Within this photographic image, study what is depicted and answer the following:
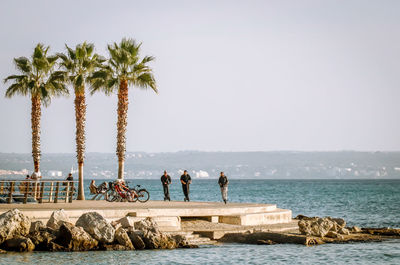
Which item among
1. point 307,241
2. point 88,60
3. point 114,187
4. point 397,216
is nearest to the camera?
point 307,241

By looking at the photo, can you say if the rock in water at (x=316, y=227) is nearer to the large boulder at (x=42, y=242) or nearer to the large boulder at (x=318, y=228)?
the large boulder at (x=318, y=228)

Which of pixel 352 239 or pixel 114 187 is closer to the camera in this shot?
pixel 352 239

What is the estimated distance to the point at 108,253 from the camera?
21938 mm

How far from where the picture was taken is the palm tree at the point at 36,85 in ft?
122

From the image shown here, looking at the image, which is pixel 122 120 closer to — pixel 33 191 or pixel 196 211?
pixel 33 191

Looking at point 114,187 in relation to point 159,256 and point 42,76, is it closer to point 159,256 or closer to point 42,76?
point 42,76

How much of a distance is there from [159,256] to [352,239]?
8685 mm

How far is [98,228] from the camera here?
2252 cm

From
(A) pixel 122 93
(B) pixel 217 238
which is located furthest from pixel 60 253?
(A) pixel 122 93

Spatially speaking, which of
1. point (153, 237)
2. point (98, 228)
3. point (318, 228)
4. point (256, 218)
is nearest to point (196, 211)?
point (256, 218)

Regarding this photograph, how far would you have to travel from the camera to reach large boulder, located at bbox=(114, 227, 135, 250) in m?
22.8

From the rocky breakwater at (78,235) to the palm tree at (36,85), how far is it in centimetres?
1492

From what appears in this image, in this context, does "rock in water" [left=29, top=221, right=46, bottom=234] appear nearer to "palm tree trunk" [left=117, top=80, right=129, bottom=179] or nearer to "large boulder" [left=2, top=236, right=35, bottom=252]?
"large boulder" [left=2, top=236, right=35, bottom=252]

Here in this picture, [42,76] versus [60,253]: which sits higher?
[42,76]
